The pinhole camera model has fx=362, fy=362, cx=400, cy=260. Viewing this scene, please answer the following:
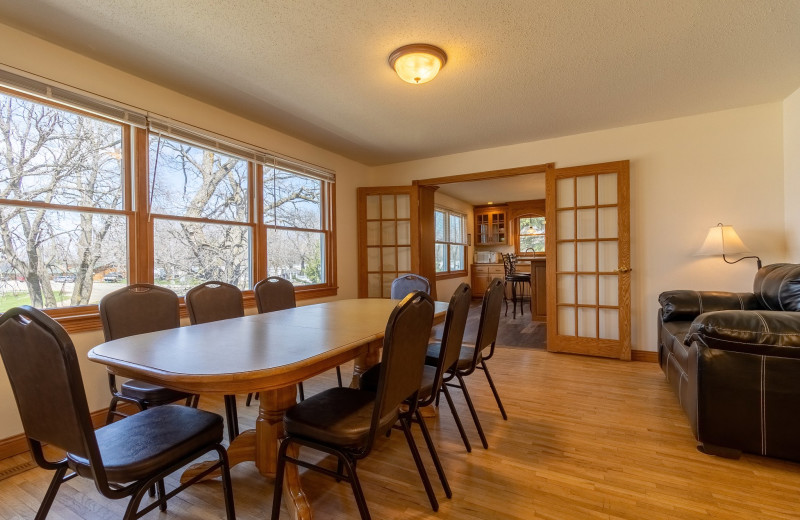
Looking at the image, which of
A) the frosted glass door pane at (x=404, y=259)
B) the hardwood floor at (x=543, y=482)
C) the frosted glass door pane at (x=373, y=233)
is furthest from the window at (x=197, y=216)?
the frosted glass door pane at (x=404, y=259)

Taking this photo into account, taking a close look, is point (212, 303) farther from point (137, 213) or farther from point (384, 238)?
point (384, 238)

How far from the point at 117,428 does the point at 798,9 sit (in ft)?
12.2

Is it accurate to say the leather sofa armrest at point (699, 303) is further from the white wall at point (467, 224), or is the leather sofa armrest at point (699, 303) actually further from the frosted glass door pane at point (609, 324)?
the white wall at point (467, 224)

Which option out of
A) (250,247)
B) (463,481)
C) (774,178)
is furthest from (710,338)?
(250,247)

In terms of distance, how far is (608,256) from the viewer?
374 centimetres

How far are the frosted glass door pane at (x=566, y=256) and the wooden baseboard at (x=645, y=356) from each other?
1.01 metres

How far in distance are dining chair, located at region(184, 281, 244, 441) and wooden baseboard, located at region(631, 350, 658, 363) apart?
11.9 feet

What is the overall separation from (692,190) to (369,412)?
12.3 ft

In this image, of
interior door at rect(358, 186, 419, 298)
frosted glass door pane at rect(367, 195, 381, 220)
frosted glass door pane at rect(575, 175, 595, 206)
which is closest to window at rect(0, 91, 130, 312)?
interior door at rect(358, 186, 419, 298)

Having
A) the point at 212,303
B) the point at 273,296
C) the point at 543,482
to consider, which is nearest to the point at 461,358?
the point at 543,482

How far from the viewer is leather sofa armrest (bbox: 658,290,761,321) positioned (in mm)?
2678

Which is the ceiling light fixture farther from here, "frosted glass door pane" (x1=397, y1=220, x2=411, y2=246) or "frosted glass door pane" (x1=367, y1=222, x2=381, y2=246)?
"frosted glass door pane" (x1=367, y1=222, x2=381, y2=246)

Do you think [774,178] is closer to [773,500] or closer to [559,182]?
[559,182]

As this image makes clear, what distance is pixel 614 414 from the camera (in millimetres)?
2395
